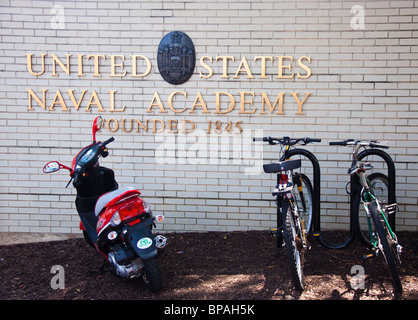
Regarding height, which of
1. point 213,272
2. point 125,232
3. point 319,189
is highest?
point 319,189

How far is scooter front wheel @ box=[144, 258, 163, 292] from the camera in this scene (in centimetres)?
328

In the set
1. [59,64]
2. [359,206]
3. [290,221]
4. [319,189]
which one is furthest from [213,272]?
[59,64]

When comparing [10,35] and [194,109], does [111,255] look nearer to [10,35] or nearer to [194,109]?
[194,109]

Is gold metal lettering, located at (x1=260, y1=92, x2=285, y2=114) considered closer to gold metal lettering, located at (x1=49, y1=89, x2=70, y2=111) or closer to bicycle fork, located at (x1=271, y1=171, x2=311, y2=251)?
bicycle fork, located at (x1=271, y1=171, x2=311, y2=251)

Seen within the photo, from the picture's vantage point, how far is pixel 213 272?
3.89 metres

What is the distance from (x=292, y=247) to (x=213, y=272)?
105 centimetres

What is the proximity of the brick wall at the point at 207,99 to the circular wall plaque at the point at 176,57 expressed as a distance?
8 centimetres

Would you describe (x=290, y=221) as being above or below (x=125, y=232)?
above

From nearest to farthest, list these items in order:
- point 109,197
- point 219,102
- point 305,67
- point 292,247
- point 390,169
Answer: point 292,247 < point 109,197 < point 390,169 < point 305,67 < point 219,102

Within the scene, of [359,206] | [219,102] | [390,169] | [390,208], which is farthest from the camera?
[219,102]

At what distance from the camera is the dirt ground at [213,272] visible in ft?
11.2

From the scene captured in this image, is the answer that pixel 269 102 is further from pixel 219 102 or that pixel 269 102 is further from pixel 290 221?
pixel 290 221

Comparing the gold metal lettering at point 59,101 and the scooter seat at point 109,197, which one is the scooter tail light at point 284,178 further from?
the gold metal lettering at point 59,101

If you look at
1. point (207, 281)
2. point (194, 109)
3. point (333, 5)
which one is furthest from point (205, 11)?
point (207, 281)
